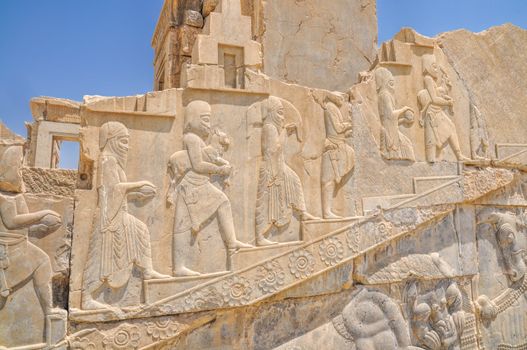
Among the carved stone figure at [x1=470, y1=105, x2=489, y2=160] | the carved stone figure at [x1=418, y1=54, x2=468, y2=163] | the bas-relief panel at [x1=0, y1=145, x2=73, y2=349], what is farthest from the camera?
the carved stone figure at [x1=470, y1=105, x2=489, y2=160]

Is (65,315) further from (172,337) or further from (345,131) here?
(345,131)

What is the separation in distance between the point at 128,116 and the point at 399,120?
302 cm

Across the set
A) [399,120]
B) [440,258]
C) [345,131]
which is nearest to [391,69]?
[399,120]

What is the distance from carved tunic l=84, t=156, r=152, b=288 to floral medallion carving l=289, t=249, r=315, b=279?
1398 millimetres

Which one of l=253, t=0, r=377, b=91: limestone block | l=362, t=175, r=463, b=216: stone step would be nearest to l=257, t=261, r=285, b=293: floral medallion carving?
l=362, t=175, r=463, b=216: stone step

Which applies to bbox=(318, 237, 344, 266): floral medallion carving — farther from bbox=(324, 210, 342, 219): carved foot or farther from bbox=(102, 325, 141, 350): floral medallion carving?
bbox=(102, 325, 141, 350): floral medallion carving

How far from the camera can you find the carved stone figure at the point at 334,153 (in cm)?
537

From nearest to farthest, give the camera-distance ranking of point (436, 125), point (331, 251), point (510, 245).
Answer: point (331, 251)
point (436, 125)
point (510, 245)

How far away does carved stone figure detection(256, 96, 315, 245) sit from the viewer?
5.09m

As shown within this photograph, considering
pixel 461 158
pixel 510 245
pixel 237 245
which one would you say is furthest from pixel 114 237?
pixel 510 245

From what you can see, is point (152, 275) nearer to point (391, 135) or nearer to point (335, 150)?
point (335, 150)

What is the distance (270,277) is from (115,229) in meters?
1.53

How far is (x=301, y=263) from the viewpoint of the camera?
5.06 meters

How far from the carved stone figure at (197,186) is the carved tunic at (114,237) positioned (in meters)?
0.33
